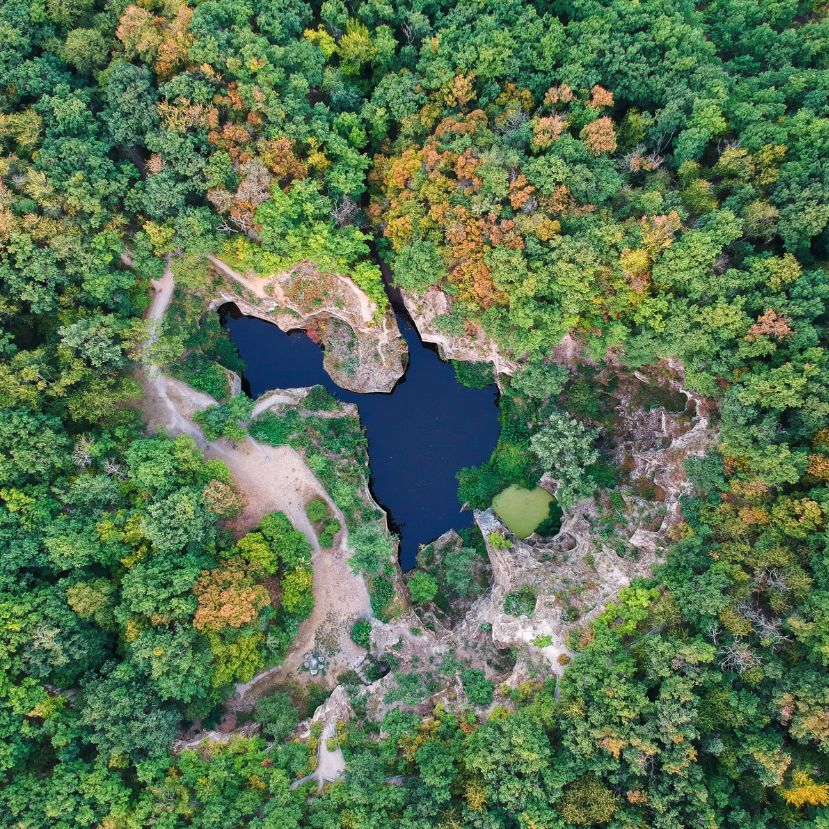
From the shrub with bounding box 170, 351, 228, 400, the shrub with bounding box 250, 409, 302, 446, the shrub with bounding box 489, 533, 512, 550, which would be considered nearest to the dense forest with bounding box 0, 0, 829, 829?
the shrub with bounding box 170, 351, 228, 400

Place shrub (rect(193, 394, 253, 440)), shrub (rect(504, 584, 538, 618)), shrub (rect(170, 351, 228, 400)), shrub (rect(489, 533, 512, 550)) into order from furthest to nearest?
shrub (rect(170, 351, 228, 400)) → shrub (rect(193, 394, 253, 440)) → shrub (rect(489, 533, 512, 550)) → shrub (rect(504, 584, 538, 618))

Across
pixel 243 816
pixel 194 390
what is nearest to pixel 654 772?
pixel 243 816

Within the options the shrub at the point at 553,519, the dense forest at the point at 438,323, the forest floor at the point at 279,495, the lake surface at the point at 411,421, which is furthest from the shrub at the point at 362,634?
the shrub at the point at 553,519

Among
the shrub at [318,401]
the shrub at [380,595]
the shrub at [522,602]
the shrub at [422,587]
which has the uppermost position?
the shrub at [318,401]

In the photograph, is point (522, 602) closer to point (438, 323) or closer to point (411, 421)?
point (411, 421)

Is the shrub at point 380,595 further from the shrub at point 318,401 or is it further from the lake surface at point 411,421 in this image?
the shrub at point 318,401

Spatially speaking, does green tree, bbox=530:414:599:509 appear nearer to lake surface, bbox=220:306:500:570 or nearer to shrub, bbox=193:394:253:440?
lake surface, bbox=220:306:500:570
